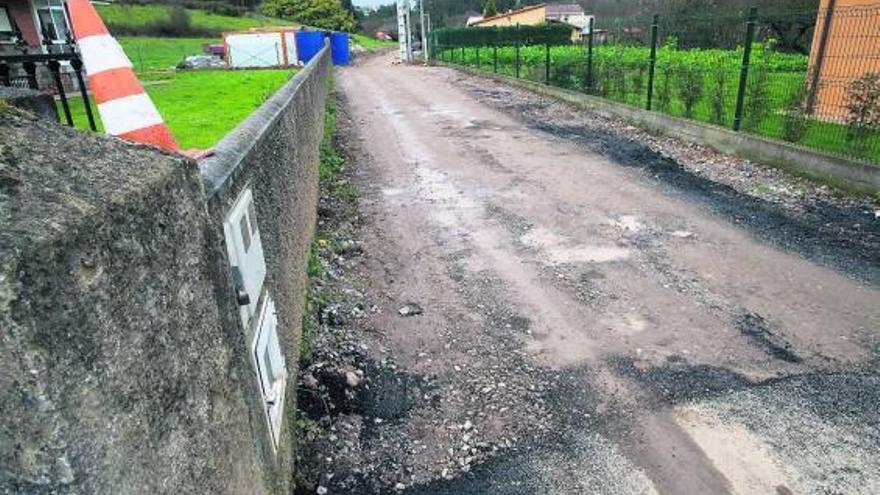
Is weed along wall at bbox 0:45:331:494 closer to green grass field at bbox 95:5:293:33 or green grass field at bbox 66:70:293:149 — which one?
green grass field at bbox 66:70:293:149

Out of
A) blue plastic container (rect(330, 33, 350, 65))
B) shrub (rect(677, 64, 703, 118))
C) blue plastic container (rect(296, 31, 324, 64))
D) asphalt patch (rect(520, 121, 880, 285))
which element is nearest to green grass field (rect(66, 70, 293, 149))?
asphalt patch (rect(520, 121, 880, 285))

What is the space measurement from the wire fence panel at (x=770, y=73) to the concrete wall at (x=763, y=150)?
274mm

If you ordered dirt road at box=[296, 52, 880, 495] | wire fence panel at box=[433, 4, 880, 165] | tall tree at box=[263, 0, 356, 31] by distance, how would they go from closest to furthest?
dirt road at box=[296, 52, 880, 495], wire fence panel at box=[433, 4, 880, 165], tall tree at box=[263, 0, 356, 31]

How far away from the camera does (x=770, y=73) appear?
32.3 ft

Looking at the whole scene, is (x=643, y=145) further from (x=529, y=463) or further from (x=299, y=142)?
(x=529, y=463)

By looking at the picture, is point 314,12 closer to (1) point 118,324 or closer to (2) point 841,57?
(2) point 841,57

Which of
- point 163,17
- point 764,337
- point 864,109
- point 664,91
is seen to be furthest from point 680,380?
point 163,17

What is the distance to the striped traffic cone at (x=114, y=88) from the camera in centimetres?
316

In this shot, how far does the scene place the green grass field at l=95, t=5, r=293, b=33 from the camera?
55750 mm

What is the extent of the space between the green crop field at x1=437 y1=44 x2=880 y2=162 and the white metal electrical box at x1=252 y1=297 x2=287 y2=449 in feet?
26.2

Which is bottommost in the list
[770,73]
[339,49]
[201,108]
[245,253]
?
[201,108]

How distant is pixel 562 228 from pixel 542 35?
24.8 m

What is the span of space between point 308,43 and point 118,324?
42010 millimetres

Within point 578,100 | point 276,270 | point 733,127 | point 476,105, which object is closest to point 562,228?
point 276,270
